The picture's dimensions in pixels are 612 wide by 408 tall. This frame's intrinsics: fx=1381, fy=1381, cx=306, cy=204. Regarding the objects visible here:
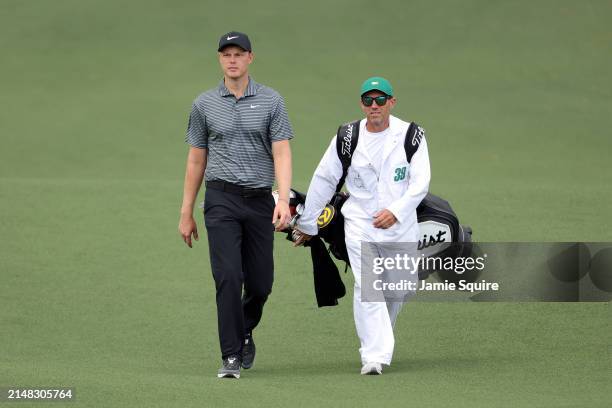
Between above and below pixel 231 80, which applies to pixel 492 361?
below

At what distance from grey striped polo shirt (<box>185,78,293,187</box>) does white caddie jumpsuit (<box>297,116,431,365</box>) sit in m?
0.45

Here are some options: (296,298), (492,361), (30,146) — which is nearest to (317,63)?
(30,146)

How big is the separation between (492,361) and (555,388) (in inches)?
46.2

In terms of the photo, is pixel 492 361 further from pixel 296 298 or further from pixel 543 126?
pixel 543 126

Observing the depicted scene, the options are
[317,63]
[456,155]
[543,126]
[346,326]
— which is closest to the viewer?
[346,326]

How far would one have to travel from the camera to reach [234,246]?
8.45 m

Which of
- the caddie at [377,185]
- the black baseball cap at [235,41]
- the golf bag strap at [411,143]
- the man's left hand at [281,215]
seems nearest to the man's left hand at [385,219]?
the caddie at [377,185]

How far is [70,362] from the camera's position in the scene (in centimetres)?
909

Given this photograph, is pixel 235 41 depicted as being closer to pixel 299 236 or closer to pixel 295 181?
pixel 299 236

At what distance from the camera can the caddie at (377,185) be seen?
8617 mm

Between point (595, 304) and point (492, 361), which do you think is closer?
point (492, 361)

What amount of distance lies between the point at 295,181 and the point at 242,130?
7.84 meters

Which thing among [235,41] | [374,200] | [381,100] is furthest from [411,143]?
[235,41]

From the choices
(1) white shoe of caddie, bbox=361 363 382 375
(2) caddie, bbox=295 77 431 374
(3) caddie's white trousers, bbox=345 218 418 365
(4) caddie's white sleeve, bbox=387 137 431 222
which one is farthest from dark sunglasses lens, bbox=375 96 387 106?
(1) white shoe of caddie, bbox=361 363 382 375
